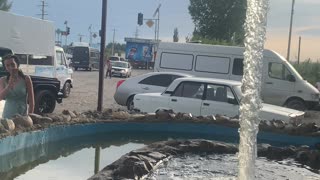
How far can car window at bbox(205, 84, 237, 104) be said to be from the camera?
11.8m

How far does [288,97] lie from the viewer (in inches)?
750

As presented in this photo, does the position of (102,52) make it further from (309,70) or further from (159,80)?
(309,70)

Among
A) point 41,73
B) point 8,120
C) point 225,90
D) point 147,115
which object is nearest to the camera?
point 8,120

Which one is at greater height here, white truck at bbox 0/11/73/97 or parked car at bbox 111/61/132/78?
white truck at bbox 0/11/73/97

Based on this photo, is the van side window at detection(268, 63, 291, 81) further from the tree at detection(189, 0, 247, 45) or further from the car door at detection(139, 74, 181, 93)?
the tree at detection(189, 0, 247, 45)

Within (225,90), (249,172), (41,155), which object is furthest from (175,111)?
(249,172)

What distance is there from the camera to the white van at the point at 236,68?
19047 millimetres

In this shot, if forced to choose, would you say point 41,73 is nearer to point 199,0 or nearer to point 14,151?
point 14,151

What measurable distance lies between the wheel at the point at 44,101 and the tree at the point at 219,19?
24.8 m

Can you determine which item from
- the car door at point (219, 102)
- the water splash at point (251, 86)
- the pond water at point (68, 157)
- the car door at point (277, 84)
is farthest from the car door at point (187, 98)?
the car door at point (277, 84)

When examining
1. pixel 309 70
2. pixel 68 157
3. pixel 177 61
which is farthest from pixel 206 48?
pixel 309 70

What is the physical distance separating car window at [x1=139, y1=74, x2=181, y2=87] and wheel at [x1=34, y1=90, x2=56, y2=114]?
8.98 feet

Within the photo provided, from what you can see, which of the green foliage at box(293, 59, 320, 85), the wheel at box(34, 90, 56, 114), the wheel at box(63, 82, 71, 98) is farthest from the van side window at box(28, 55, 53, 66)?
the green foliage at box(293, 59, 320, 85)

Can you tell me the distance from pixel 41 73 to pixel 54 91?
2.83m
